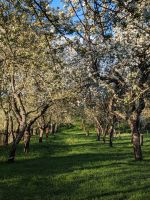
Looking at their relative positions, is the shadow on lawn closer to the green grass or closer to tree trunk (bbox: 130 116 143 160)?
the green grass

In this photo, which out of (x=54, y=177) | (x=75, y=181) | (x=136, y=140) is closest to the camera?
(x=75, y=181)

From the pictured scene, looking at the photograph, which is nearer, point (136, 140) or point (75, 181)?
point (75, 181)

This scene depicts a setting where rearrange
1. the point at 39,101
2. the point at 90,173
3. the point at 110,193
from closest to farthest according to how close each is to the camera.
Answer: the point at 110,193
the point at 90,173
the point at 39,101

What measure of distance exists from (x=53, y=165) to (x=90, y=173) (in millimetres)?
6091

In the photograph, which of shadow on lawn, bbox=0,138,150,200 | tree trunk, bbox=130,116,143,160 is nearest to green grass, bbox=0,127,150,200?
shadow on lawn, bbox=0,138,150,200

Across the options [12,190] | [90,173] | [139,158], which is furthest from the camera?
[139,158]

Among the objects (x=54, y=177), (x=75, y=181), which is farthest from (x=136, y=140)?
(x=75, y=181)

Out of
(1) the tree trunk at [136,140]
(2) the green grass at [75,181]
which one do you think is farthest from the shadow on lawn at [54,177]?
(1) the tree trunk at [136,140]

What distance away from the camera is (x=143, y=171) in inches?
1117

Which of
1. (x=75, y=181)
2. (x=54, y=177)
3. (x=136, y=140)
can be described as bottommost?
(x=75, y=181)

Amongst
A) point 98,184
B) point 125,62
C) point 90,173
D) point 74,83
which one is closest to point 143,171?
point 90,173

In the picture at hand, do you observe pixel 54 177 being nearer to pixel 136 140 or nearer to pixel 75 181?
pixel 75 181

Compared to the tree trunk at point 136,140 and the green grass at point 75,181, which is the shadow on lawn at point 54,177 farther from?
the tree trunk at point 136,140

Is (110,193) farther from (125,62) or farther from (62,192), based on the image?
(125,62)
